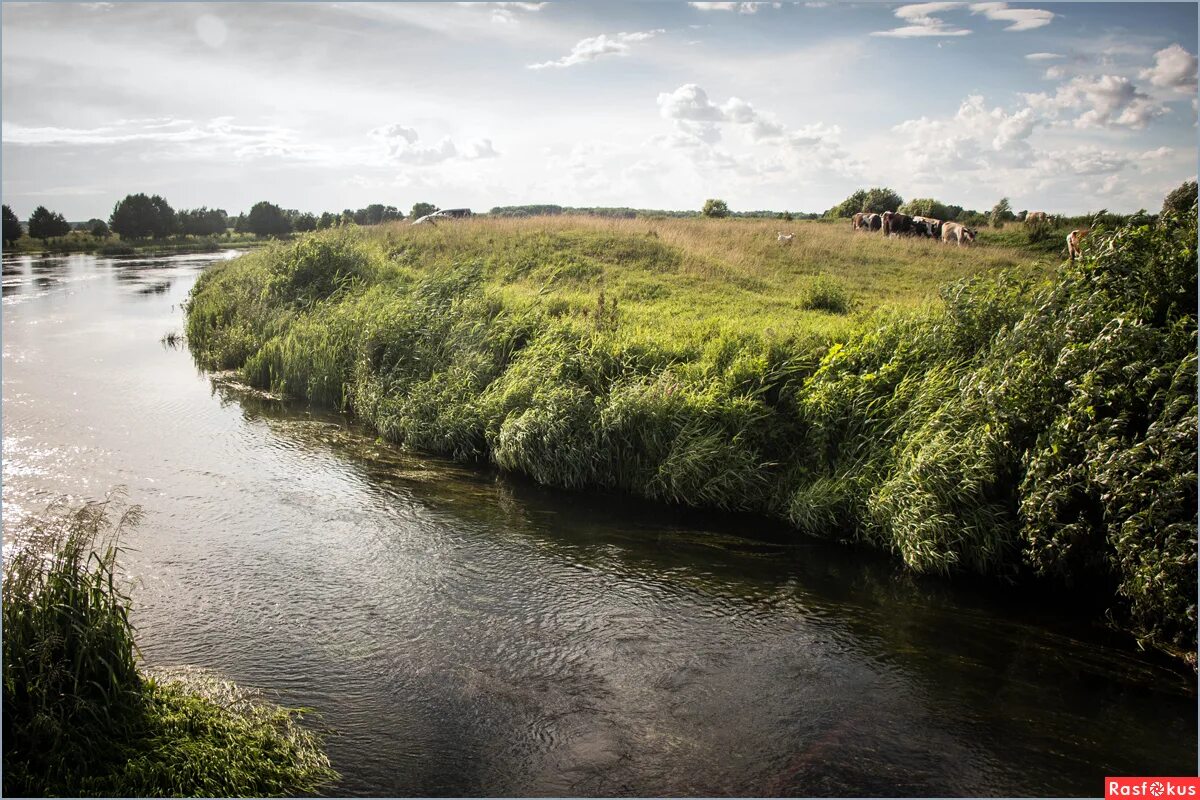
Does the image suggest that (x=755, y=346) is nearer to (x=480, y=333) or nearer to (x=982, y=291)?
(x=982, y=291)

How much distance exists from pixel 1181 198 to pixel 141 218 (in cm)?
8183

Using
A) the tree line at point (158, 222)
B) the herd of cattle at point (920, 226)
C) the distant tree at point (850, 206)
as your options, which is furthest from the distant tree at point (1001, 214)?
the tree line at point (158, 222)

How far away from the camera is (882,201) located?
39.2m

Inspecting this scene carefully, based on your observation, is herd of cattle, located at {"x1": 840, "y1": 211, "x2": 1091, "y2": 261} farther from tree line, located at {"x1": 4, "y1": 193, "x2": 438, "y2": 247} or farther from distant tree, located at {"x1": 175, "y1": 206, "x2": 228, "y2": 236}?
distant tree, located at {"x1": 175, "y1": 206, "x2": 228, "y2": 236}

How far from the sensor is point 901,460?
1173cm

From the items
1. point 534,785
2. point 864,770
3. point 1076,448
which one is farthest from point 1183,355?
point 534,785

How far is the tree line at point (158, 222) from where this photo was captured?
67.4 m

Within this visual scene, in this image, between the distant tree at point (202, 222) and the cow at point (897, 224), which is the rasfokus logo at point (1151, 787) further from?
the distant tree at point (202, 222)

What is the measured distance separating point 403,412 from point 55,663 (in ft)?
36.2

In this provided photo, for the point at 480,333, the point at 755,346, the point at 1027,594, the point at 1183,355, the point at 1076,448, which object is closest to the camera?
the point at 1183,355

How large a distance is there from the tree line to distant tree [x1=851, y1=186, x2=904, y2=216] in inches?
1712

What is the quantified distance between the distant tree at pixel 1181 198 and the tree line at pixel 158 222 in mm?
62666

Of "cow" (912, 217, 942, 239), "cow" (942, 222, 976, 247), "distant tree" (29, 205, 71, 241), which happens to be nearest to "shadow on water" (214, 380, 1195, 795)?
"cow" (942, 222, 976, 247)

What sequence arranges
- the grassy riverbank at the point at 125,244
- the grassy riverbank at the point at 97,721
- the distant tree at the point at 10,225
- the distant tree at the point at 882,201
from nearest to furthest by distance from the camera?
the grassy riverbank at the point at 97,721
the distant tree at the point at 882,201
the distant tree at the point at 10,225
the grassy riverbank at the point at 125,244
